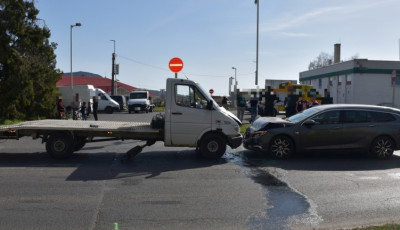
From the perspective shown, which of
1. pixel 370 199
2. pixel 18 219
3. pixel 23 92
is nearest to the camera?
pixel 18 219

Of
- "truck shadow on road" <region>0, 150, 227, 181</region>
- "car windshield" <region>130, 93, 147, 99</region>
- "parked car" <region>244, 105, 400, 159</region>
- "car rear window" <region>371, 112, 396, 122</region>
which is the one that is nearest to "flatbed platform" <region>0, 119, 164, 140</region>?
"truck shadow on road" <region>0, 150, 227, 181</region>

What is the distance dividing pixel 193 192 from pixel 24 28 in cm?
1885

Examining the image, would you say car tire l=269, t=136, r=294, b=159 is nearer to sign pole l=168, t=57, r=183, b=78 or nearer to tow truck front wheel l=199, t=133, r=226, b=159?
tow truck front wheel l=199, t=133, r=226, b=159

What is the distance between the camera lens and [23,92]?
21984mm

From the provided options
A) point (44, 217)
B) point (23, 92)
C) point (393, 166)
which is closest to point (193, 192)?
point (44, 217)

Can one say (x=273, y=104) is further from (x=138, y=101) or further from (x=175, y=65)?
(x=138, y=101)

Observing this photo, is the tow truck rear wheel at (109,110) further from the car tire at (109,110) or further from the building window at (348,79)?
the building window at (348,79)

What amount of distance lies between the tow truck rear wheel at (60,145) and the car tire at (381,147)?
8.18m

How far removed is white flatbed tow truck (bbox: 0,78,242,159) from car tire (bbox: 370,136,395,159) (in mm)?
3792

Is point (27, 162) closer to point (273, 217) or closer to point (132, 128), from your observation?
point (132, 128)

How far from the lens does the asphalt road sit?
5805 mm

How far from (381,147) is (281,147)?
2804mm

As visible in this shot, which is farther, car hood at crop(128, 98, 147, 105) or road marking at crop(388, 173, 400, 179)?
car hood at crop(128, 98, 147, 105)

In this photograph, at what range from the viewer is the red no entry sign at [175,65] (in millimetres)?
12258
